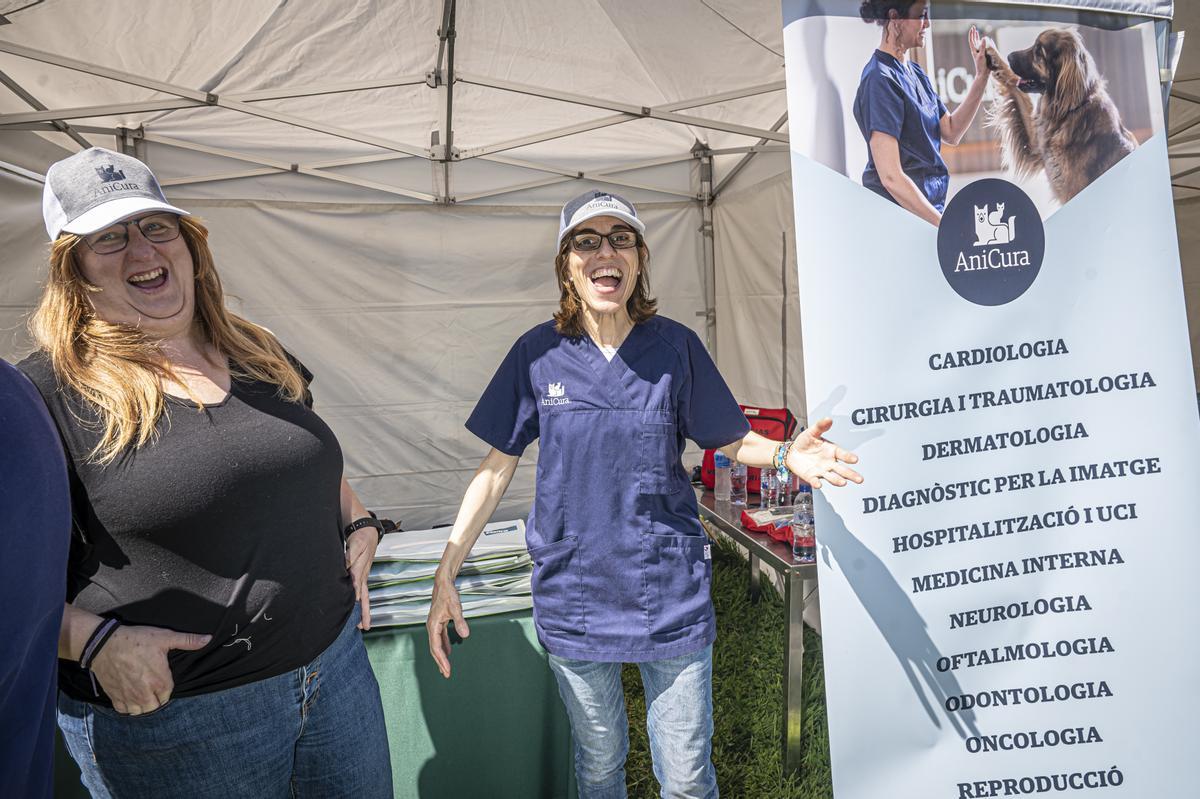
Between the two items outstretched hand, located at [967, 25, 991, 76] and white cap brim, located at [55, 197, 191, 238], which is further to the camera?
outstretched hand, located at [967, 25, 991, 76]

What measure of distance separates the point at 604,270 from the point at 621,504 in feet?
1.67

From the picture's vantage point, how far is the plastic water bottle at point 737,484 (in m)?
3.05

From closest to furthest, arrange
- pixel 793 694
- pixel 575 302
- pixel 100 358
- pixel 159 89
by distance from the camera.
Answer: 1. pixel 100 358
2. pixel 575 302
3. pixel 793 694
4. pixel 159 89

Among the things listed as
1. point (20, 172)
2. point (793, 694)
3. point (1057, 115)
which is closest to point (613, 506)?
point (1057, 115)

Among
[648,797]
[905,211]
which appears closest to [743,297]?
[648,797]

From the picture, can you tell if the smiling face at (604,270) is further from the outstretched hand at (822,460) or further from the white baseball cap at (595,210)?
the outstretched hand at (822,460)

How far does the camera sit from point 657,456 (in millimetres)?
1507

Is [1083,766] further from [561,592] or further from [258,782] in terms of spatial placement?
[258,782]

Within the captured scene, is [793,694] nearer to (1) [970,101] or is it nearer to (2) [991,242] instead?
(2) [991,242]

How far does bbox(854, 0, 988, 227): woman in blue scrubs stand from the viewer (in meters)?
1.21

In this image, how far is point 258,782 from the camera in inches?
44.9

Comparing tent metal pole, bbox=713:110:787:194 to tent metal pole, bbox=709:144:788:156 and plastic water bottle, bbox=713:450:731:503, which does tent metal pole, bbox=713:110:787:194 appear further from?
plastic water bottle, bbox=713:450:731:503

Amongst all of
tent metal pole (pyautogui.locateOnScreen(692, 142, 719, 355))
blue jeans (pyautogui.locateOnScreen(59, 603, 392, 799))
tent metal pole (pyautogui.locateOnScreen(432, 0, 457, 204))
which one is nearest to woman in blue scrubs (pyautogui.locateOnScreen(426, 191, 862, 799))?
blue jeans (pyautogui.locateOnScreen(59, 603, 392, 799))

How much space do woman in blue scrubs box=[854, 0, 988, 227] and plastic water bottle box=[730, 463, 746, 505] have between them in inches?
75.7
